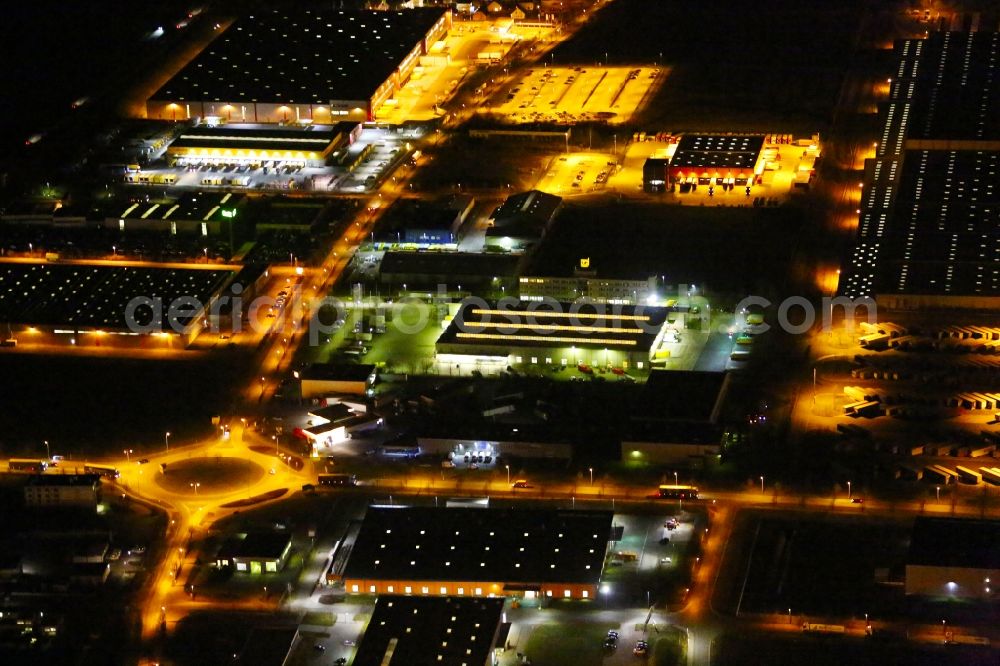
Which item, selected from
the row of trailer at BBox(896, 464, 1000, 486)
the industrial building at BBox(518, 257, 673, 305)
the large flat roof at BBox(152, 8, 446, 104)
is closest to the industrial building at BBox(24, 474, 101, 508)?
the industrial building at BBox(518, 257, 673, 305)

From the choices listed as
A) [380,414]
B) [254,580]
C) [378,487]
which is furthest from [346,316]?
[254,580]

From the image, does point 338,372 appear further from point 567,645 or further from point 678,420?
point 567,645

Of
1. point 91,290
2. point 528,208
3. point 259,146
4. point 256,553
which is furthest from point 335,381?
point 259,146

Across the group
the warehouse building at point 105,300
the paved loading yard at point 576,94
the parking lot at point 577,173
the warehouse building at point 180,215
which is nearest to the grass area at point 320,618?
the warehouse building at point 105,300

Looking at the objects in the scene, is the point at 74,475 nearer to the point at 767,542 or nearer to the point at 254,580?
the point at 254,580

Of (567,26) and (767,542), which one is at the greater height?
(767,542)

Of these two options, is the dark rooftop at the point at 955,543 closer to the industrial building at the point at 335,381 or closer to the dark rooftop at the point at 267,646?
the dark rooftop at the point at 267,646
